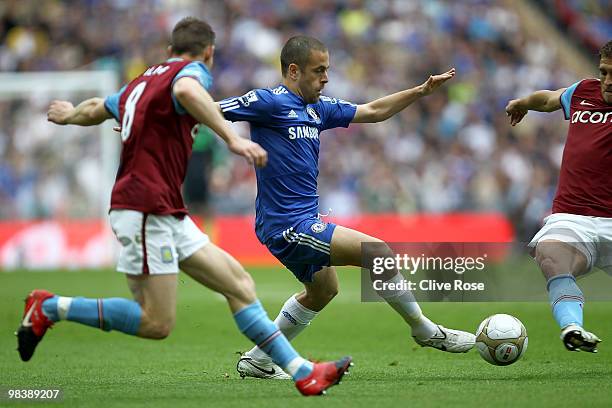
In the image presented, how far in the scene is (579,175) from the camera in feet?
28.0

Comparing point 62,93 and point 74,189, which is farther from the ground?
A: point 62,93

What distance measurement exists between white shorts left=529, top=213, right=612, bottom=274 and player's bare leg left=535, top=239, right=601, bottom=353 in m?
0.05

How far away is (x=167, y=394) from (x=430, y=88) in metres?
3.30

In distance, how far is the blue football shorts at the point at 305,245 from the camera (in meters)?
8.07

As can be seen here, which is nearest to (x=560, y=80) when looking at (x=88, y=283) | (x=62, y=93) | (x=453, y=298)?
(x=62, y=93)

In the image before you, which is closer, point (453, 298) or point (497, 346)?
point (497, 346)

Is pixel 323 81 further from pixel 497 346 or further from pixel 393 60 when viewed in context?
pixel 393 60

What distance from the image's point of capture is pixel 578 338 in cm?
765

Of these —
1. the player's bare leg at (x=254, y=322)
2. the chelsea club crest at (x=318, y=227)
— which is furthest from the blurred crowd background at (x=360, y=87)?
the player's bare leg at (x=254, y=322)

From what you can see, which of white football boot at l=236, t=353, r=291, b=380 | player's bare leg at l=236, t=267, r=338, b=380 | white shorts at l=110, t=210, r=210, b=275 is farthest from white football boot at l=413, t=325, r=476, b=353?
white shorts at l=110, t=210, r=210, b=275

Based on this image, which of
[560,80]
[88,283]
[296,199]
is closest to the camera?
[296,199]

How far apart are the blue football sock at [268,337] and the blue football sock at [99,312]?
26.8 inches

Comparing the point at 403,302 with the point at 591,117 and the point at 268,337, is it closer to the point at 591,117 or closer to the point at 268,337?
the point at 268,337

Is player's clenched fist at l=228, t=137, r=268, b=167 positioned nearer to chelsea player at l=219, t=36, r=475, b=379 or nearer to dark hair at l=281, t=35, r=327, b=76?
chelsea player at l=219, t=36, r=475, b=379
